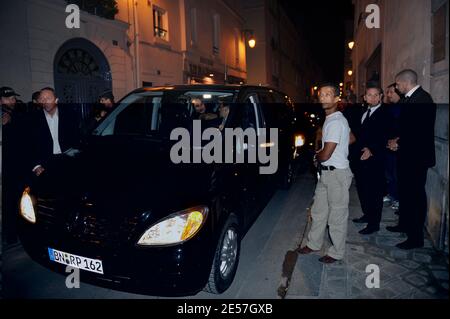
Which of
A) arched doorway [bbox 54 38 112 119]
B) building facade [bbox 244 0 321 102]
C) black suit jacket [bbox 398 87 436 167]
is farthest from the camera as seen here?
building facade [bbox 244 0 321 102]

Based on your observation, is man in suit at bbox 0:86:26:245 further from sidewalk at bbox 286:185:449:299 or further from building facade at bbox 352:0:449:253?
building facade at bbox 352:0:449:253

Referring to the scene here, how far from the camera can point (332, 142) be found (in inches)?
133

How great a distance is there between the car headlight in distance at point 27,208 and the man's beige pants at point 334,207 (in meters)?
2.89

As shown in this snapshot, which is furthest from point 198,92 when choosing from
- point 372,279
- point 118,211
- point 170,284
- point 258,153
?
point 372,279

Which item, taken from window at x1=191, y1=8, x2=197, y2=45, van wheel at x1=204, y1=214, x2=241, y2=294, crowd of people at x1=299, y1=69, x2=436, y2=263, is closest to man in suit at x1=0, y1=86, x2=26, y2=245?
van wheel at x1=204, y1=214, x2=241, y2=294

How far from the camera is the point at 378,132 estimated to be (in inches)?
178

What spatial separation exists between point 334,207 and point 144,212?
83.2 inches

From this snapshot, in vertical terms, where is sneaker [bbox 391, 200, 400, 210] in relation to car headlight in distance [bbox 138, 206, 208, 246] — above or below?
below

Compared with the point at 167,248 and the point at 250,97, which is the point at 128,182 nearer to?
the point at 167,248

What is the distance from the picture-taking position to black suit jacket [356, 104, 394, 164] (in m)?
4.50

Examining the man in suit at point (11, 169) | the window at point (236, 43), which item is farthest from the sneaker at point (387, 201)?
the window at point (236, 43)

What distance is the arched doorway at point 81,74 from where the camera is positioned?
29.2ft

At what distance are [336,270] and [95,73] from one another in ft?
29.9

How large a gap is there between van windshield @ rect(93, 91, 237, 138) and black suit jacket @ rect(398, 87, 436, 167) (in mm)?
2029
